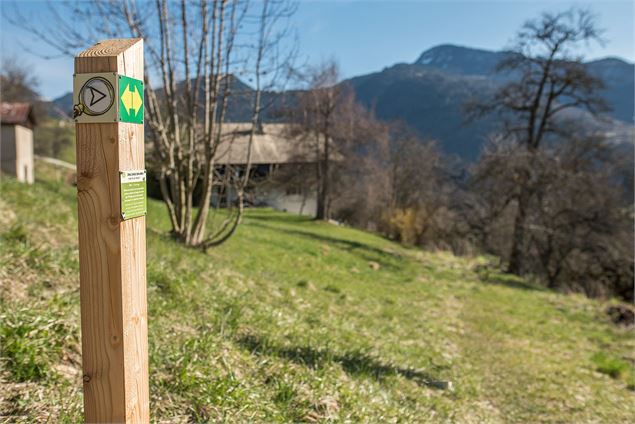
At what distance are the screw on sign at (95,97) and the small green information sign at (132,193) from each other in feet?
0.84

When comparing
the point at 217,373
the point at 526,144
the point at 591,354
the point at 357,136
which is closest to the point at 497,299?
the point at 591,354

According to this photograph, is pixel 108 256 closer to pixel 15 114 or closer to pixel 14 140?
pixel 14 140

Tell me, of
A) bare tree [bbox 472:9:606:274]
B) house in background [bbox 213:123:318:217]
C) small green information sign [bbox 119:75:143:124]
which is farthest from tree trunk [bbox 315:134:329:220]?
small green information sign [bbox 119:75:143:124]

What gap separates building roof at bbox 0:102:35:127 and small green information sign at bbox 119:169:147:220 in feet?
62.7

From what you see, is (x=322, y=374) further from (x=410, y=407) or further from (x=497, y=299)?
(x=497, y=299)

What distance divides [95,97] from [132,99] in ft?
0.45

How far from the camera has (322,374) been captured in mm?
4320

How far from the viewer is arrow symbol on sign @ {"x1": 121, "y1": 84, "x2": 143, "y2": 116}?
75.3 inches

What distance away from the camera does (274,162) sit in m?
10.6

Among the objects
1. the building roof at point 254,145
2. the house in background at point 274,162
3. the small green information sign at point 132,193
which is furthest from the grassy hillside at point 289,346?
the building roof at point 254,145

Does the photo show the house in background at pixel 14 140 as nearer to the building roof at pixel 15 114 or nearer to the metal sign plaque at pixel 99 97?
the building roof at pixel 15 114

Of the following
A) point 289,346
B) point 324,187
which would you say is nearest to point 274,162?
point 289,346

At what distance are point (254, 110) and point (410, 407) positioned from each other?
19.3ft

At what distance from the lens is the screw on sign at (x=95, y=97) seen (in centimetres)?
187
